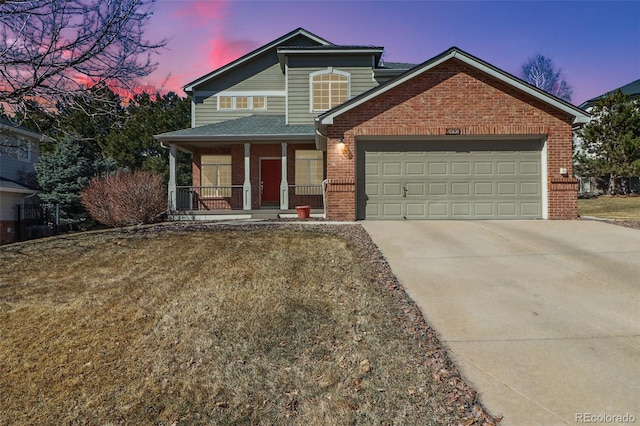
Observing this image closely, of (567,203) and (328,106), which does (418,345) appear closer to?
(567,203)

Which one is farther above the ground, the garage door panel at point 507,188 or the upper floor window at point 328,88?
the upper floor window at point 328,88

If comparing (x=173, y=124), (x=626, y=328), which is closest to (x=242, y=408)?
(x=626, y=328)

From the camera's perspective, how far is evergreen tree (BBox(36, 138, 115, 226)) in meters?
18.8

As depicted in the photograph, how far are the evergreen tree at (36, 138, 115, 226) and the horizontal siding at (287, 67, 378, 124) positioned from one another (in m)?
11.4

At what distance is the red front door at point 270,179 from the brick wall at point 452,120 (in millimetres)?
7279

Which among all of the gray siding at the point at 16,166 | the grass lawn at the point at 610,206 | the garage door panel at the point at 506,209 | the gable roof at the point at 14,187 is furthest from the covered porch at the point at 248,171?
the grass lawn at the point at 610,206

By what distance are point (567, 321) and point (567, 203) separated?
324 inches

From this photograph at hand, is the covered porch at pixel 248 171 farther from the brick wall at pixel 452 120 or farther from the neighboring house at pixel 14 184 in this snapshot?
the neighboring house at pixel 14 184

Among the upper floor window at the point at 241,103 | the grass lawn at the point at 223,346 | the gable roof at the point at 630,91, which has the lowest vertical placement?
the grass lawn at the point at 223,346

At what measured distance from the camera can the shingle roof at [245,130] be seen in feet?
50.9

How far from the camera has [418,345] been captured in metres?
3.97

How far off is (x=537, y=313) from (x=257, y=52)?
17.4 metres

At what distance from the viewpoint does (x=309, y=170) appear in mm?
17250

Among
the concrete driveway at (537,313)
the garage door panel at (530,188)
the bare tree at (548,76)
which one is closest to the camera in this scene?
the concrete driveway at (537,313)
